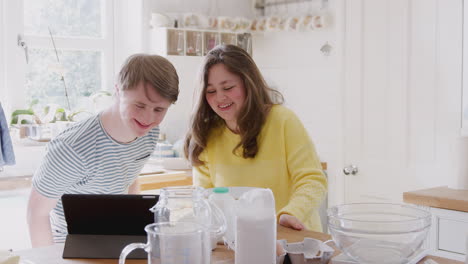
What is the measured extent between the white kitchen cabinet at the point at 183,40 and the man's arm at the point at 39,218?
2252 mm

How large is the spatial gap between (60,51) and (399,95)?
2.22 m

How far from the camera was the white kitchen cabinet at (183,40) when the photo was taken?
3846 mm

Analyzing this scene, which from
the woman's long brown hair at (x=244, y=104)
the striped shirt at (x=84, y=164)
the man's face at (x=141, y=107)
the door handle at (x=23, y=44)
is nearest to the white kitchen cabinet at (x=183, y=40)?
the door handle at (x=23, y=44)

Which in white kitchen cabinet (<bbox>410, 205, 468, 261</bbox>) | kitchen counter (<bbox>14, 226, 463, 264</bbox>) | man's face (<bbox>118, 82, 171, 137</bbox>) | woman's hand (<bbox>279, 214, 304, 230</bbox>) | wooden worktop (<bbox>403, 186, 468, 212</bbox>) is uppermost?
man's face (<bbox>118, 82, 171, 137</bbox>)

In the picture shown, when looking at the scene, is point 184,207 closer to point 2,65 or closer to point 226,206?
point 226,206

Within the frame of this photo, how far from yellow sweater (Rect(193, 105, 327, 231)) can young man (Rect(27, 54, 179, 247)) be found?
32 centimetres

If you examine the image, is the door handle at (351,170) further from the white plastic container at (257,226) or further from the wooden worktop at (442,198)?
the white plastic container at (257,226)

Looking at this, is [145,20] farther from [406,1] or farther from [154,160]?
[406,1]

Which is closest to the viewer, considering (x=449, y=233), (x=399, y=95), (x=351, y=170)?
(x=449, y=233)

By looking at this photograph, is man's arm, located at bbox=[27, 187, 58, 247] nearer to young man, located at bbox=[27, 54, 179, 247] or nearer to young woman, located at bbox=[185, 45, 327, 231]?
young man, located at bbox=[27, 54, 179, 247]

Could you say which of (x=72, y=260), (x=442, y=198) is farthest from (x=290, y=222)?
(x=442, y=198)

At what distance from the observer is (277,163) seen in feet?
6.38

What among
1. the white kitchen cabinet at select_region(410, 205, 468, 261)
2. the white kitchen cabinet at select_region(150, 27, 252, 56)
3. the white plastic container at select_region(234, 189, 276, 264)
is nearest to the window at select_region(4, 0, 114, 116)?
the white kitchen cabinet at select_region(150, 27, 252, 56)

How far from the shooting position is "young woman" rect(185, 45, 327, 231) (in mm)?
1915
